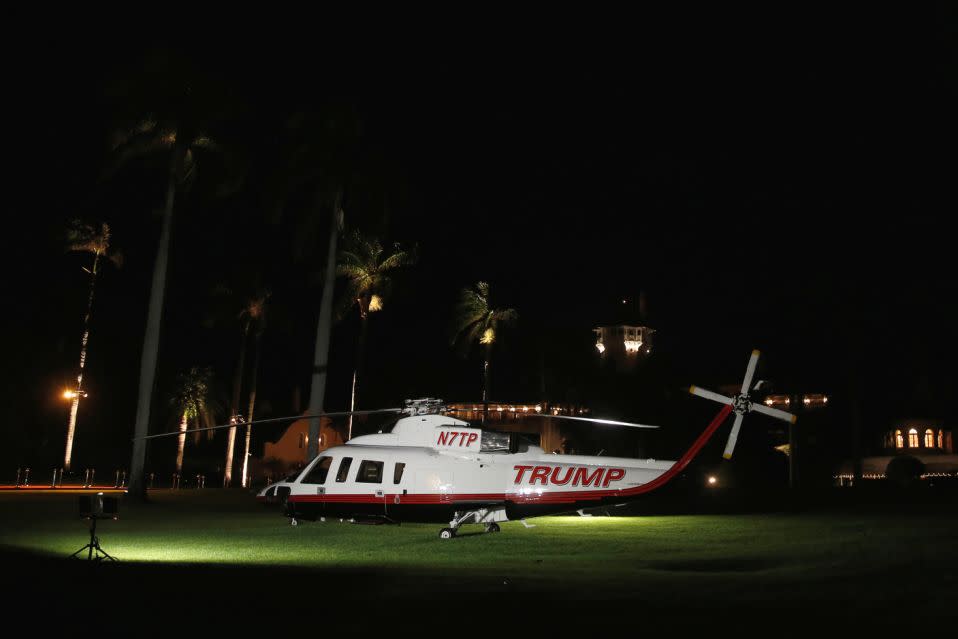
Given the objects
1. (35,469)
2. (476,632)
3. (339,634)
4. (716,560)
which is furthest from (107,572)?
(35,469)

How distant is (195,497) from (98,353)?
1996 inches

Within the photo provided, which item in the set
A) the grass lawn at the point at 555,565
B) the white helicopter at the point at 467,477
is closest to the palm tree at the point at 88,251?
the grass lawn at the point at 555,565

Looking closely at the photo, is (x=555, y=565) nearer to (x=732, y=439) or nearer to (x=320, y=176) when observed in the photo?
(x=732, y=439)

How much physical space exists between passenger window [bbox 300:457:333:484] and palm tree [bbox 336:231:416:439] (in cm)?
2635

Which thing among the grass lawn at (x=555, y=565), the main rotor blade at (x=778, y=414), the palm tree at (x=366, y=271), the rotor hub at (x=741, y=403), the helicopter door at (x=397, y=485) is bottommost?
the grass lawn at (x=555, y=565)

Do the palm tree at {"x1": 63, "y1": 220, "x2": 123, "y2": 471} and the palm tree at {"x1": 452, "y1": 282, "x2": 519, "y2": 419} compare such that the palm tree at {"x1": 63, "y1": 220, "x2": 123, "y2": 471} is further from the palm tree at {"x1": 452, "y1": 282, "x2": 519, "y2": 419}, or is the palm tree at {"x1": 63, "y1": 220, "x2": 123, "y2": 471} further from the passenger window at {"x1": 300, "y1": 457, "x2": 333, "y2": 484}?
the passenger window at {"x1": 300, "y1": 457, "x2": 333, "y2": 484}

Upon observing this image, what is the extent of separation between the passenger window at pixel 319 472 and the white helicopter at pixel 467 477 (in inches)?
1.1

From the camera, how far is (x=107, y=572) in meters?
13.9

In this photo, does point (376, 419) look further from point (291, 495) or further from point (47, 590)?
point (47, 590)

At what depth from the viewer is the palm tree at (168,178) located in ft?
115

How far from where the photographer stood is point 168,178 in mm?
36188

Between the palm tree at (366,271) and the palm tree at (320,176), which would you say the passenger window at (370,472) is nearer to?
the palm tree at (320,176)

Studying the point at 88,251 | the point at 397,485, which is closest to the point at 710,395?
the point at 397,485

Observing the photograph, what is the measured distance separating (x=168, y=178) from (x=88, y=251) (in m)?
26.1
